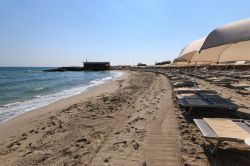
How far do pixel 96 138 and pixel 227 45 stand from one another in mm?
4127

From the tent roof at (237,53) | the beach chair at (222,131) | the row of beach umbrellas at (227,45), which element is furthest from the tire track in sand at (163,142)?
the tent roof at (237,53)

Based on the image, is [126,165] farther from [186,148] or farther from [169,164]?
[186,148]

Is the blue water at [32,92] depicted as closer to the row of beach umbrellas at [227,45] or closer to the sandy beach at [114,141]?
the sandy beach at [114,141]

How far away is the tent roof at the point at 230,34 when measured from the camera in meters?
4.76

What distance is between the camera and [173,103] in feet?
29.2

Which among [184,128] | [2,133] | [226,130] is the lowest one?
[2,133]

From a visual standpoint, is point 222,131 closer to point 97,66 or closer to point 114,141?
point 114,141

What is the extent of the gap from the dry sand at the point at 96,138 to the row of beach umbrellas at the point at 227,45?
79.9 inches

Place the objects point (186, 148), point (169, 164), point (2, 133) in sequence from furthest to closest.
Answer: point (2, 133), point (186, 148), point (169, 164)

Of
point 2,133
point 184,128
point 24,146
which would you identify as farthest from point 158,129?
point 2,133

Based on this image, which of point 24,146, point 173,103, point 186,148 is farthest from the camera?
point 173,103

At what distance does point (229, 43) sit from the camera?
4.94 meters

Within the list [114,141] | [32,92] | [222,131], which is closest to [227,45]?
[222,131]

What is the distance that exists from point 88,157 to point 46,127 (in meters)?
2.95
